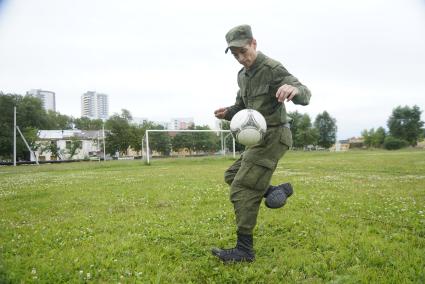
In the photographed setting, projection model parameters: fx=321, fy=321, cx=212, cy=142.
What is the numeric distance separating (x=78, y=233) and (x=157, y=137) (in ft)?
289

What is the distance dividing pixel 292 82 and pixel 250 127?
0.95 m

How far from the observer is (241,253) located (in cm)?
491

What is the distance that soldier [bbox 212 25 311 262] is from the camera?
16.0ft

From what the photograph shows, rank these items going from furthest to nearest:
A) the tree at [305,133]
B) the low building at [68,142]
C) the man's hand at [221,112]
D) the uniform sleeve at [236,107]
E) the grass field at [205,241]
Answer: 1. the tree at [305,133]
2. the low building at [68,142]
3. the man's hand at [221,112]
4. the uniform sleeve at [236,107]
5. the grass field at [205,241]

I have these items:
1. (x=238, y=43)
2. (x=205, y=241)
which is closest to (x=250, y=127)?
(x=238, y=43)

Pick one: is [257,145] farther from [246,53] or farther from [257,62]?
[246,53]

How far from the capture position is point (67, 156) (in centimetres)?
9919

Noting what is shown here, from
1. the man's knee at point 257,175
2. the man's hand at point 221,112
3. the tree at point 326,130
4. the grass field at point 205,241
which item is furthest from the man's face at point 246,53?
the tree at point 326,130

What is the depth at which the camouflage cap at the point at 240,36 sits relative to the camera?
4.82 m

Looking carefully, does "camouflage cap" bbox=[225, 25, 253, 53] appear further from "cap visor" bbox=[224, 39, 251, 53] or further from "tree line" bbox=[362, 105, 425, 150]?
"tree line" bbox=[362, 105, 425, 150]

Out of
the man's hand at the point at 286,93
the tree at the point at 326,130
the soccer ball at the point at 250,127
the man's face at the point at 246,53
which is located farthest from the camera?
the tree at the point at 326,130

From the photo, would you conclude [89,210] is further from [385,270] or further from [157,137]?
[157,137]

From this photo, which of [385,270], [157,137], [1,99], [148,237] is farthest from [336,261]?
[1,99]

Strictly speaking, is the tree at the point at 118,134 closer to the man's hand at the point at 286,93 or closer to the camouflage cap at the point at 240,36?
the camouflage cap at the point at 240,36
